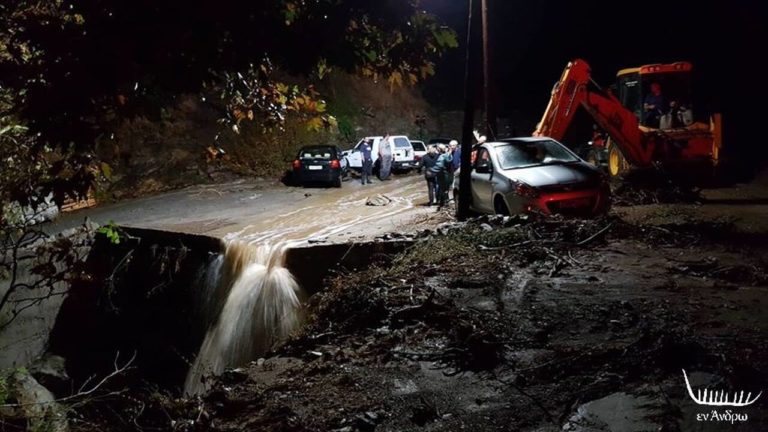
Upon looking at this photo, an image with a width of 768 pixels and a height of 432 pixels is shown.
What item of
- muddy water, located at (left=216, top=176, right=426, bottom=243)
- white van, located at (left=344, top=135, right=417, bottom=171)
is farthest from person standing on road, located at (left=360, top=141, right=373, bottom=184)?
white van, located at (left=344, top=135, right=417, bottom=171)

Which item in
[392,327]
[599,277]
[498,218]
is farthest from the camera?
[498,218]

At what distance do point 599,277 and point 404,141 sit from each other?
20.2 m

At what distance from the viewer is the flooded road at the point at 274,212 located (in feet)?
44.0

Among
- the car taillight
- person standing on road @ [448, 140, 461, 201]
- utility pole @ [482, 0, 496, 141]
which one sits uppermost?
utility pole @ [482, 0, 496, 141]

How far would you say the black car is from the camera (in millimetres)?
22250

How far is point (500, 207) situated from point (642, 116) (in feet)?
22.7

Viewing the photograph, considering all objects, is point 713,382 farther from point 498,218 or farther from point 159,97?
point 498,218

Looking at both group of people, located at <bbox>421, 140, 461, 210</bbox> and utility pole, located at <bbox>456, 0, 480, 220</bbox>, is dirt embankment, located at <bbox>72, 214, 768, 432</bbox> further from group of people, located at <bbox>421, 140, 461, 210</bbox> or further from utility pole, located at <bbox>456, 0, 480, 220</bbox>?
group of people, located at <bbox>421, 140, 461, 210</bbox>

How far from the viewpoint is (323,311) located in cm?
723

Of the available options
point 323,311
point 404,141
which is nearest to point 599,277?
point 323,311

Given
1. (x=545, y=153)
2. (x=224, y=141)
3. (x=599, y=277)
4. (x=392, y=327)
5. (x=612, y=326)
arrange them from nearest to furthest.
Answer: (x=612, y=326) → (x=392, y=327) → (x=599, y=277) → (x=545, y=153) → (x=224, y=141)

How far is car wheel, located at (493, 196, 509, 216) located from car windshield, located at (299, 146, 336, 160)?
1209 cm

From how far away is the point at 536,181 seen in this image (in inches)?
407

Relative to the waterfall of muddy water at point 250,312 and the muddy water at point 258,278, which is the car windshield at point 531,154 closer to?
the muddy water at point 258,278
